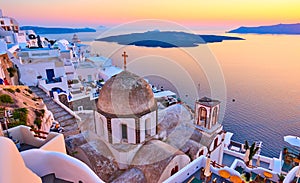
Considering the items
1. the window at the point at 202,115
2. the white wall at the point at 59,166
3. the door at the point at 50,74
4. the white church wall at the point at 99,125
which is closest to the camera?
the white wall at the point at 59,166

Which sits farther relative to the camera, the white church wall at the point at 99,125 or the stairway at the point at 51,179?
the white church wall at the point at 99,125

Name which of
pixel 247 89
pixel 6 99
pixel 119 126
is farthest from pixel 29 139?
pixel 247 89

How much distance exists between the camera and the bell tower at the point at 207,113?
1084cm

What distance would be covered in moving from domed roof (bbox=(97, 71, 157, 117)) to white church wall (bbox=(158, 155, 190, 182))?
254 centimetres

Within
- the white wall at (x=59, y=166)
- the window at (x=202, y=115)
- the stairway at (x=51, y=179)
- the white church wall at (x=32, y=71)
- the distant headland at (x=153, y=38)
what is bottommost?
the window at (x=202, y=115)

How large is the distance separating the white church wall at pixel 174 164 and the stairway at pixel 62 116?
6356mm

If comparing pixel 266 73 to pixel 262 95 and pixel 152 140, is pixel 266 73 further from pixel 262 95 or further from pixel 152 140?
pixel 152 140

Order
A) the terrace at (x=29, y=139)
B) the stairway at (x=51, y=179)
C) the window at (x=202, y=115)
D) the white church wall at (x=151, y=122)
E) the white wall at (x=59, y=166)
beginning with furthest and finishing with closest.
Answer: the window at (x=202, y=115), the white church wall at (x=151, y=122), the terrace at (x=29, y=139), the stairway at (x=51, y=179), the white wall at (x=59, y=166)

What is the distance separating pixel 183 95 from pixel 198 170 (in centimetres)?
1997

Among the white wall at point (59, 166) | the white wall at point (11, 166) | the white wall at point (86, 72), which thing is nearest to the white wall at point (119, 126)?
the white wall at point (59, 166)

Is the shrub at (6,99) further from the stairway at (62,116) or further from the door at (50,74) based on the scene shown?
the door at (50,74)

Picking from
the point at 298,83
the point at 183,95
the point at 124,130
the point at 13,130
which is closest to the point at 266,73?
the point at 298,83

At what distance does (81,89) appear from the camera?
62.5 ft

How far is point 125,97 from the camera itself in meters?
8.59
